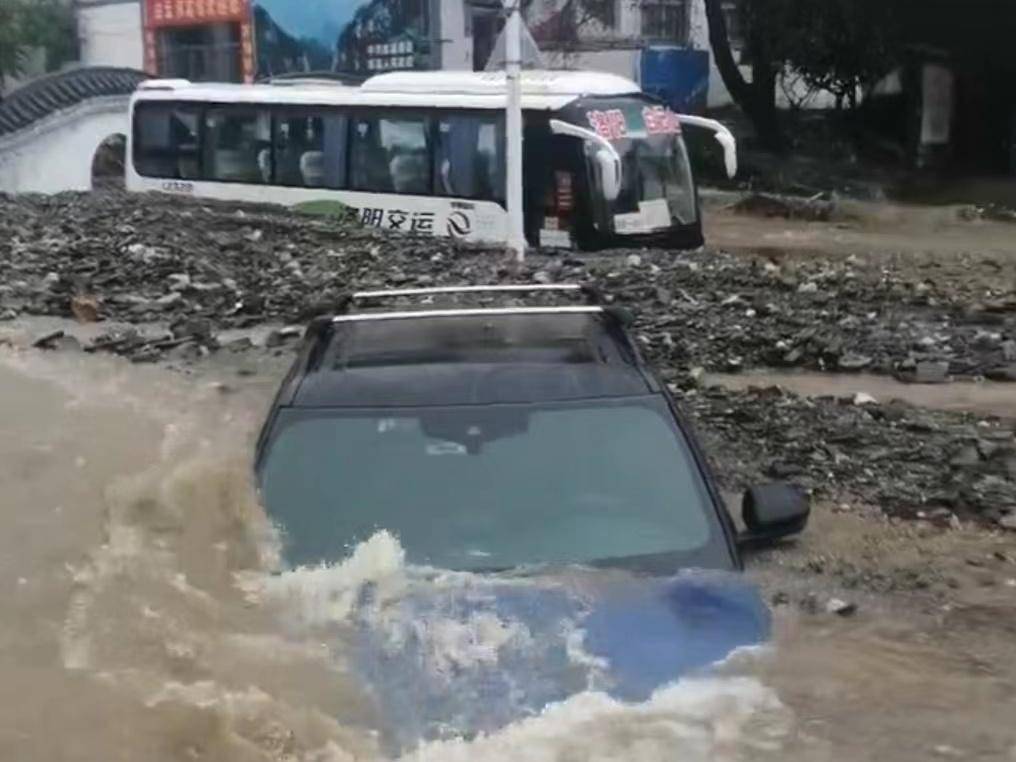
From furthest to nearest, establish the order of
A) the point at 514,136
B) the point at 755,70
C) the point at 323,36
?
the point at 323,36 < the point at 755,70 < the point at 514,136

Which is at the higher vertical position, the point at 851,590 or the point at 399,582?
the point at 399,582

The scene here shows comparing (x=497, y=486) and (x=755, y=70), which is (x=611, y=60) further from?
(x=497, y=486)

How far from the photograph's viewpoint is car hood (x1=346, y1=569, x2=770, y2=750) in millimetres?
4250

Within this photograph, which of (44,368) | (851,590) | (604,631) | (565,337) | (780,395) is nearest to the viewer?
(604,631)

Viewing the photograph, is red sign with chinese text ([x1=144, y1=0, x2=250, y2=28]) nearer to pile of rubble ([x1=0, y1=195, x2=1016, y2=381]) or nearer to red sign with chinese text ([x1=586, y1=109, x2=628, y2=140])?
pile of rubble ([x1=0, y1=195, x2=1016, y2=381])

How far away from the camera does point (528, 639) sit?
15.1 ft

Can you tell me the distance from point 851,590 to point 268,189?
17483 mm

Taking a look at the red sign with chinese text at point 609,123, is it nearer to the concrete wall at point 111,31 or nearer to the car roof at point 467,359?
the car roof at point 467,359

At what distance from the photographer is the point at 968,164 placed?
31.3 metres

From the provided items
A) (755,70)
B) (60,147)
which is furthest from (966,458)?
(755,70)

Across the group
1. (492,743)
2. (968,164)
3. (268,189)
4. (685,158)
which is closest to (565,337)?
(492,743)

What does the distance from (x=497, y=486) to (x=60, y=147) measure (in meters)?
24.9

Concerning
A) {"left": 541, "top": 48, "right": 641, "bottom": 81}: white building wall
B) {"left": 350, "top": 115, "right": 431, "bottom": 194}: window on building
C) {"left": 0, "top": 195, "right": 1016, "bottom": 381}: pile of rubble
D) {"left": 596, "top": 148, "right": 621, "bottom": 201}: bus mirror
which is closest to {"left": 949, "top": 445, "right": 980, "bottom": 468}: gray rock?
{"left": 0, "top": 195, "right": 1016, "bottom": 381}: pile of rubble

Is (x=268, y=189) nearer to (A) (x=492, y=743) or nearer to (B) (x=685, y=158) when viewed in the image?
(B) (x=685, y=158)
